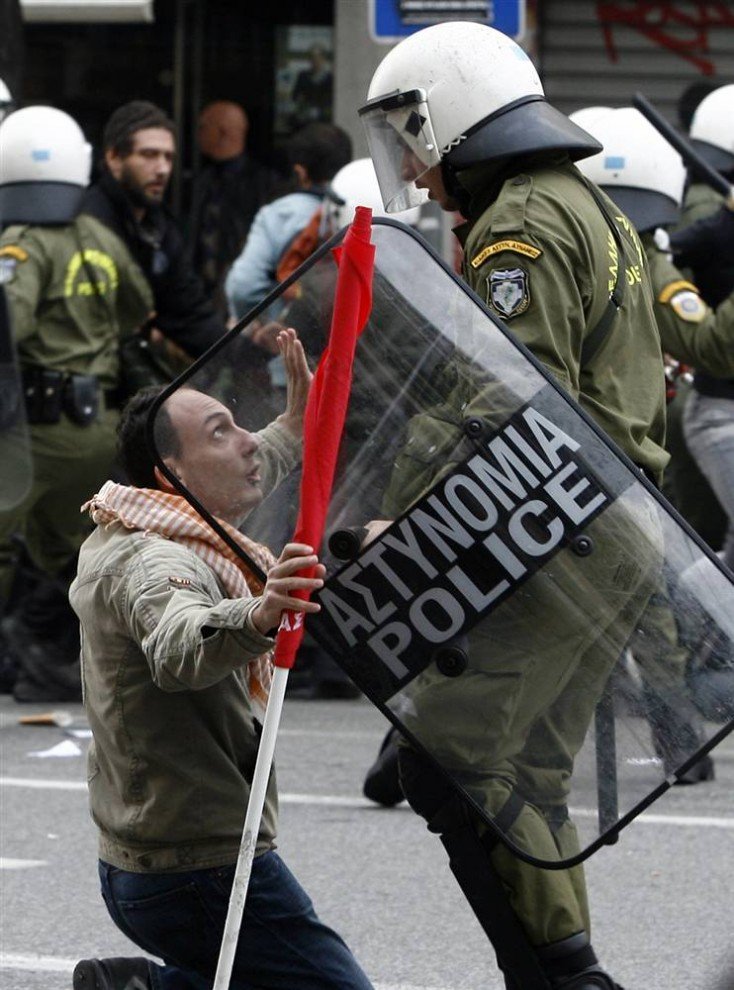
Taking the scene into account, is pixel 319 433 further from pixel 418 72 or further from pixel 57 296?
pixel 57 296

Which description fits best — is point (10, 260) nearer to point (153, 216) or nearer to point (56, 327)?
point (56, 327)

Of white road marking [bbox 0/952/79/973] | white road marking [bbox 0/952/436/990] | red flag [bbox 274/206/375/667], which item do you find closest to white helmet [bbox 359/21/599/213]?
red flag [bbox 274/206/375/667]

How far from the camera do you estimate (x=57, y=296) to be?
749cm

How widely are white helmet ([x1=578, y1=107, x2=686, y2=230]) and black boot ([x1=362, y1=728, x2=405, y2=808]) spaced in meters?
1.79

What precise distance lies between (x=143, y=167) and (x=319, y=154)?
Answer: 2.35 feet

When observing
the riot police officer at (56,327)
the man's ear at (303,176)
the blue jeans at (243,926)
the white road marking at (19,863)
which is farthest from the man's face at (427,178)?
the man's ear at (303,176)

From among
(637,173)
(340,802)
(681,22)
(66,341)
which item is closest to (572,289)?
(340,802)

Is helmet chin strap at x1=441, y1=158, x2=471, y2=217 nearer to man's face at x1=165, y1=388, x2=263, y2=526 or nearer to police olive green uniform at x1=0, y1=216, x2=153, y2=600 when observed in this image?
man's face at x1=165, y1=388, x2=263, y2=526

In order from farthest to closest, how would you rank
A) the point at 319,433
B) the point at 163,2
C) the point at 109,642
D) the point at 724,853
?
the point at 163,2 → the point at 724,853 → the point at 109,642 → the point at 319,433

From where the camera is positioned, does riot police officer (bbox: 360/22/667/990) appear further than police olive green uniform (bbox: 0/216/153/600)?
No

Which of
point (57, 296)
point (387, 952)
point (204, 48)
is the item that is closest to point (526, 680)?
point (387, 952)

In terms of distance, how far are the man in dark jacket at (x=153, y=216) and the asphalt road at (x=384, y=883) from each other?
78.9 inches

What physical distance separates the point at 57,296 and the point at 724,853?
3289 mm

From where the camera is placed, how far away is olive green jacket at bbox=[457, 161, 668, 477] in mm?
3451
